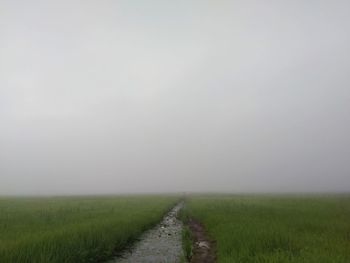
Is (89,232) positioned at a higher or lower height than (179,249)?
higher

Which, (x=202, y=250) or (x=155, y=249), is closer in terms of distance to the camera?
(x=202, y=250)

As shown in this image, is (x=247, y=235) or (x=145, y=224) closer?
(x=247, y=235)

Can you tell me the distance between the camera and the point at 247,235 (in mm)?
14258

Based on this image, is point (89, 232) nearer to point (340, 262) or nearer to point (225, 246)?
point (225, 246)

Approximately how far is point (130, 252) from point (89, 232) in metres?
1.94

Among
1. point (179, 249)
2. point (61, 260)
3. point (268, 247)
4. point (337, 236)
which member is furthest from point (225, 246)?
point (61, 260)

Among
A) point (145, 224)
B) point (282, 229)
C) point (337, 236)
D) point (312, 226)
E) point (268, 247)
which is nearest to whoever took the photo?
point (268, 247)

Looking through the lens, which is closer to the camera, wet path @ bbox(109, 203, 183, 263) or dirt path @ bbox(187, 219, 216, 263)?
dirt path @ bbox(187, 219, 216, 263)

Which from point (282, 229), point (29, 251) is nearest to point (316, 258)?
point (282, 229)

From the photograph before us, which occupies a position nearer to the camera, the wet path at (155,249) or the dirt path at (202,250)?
the dirt path at (202,250)

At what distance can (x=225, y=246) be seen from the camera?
12.8m

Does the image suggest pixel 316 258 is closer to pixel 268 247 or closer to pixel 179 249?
pixel 268 247

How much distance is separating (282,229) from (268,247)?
356 cm

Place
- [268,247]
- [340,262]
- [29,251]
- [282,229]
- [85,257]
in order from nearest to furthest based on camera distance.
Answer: [340,262] → [29,251] → [85,257] → [268,247] → [282,229]
